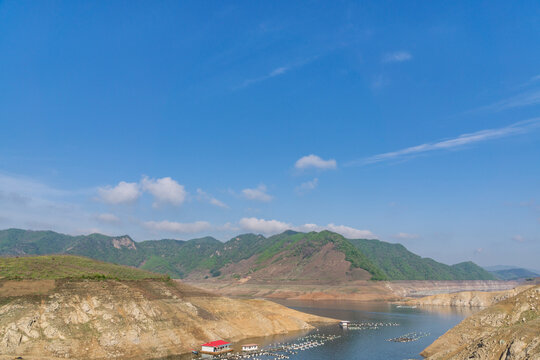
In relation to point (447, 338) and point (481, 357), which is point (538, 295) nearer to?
point (447, 338)

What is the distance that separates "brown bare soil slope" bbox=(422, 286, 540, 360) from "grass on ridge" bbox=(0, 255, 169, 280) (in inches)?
3615

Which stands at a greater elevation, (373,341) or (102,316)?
(102,316)

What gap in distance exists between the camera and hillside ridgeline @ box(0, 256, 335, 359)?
8281 cm

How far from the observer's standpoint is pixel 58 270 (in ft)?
352

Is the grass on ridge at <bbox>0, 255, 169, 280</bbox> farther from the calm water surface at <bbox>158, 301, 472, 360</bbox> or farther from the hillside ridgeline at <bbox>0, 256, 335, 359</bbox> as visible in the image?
the calm water surface at <bbox>158, 301, 472, 360</bbox>

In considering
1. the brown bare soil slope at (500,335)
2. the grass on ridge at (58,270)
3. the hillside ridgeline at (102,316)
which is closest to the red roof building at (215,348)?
the hillside ridgeline at (102,316)

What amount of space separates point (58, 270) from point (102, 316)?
25.4m

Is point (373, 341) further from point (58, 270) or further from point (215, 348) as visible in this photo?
point (58, 270)

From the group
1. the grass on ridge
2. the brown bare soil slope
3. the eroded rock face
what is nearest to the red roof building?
the eroded rock face

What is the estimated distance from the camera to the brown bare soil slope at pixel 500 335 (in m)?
52.1

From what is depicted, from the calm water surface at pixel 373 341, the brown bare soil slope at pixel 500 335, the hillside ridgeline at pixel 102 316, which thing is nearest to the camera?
the brown bare soil slope at pixel 500 335

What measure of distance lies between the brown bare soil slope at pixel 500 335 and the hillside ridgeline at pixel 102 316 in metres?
61.4

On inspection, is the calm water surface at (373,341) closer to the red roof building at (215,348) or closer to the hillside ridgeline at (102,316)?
the red roof building at (215,348)

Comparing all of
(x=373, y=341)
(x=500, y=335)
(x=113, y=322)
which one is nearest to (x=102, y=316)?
(x=113, y=322)
